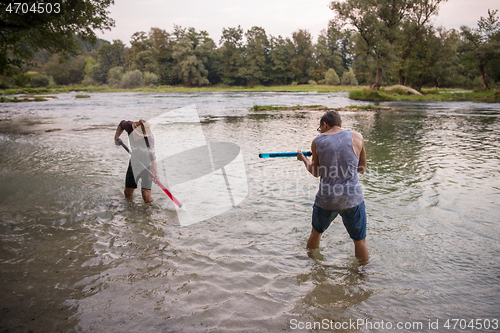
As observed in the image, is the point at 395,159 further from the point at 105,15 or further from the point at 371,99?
the point at 371,99

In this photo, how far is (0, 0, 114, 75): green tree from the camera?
40.4 ft

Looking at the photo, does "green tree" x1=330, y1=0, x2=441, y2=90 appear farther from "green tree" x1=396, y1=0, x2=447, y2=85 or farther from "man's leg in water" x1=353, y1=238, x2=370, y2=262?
"man's leg in water" x1=353, y1=238, x2=370, y2=262

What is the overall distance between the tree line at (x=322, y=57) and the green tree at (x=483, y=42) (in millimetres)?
112

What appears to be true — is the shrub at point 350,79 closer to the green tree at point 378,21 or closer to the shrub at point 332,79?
the shrub at point 332,79

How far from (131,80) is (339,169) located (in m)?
84.1

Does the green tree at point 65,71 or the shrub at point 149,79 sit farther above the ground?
the green tree at point 65,71

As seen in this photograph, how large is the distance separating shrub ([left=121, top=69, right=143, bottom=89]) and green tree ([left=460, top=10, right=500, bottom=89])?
7068 cm

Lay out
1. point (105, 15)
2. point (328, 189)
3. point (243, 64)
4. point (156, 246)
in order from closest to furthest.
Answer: point (328, 189), point (156, 246), point (105, 15), point (243, 64)

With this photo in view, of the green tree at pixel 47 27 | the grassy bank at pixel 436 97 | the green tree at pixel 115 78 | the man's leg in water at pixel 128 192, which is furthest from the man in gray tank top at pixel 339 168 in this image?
the green tree at pixel 115 78

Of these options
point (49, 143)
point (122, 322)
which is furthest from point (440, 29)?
point (122, 322)

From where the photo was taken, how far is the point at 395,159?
10422mm

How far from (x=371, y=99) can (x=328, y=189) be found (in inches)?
1485

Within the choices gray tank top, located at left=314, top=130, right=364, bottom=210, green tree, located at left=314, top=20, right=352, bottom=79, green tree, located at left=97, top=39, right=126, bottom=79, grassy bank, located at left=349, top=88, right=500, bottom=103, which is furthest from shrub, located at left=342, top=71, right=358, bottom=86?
gray tank top, located at left=314, top=130, right=364, bottom=210

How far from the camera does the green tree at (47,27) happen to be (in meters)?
12.3
